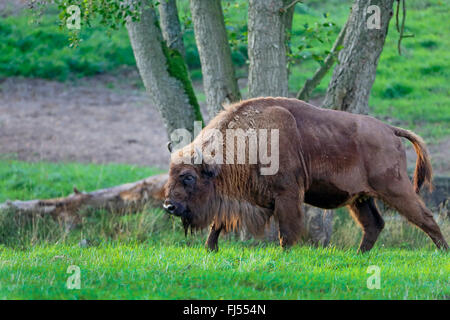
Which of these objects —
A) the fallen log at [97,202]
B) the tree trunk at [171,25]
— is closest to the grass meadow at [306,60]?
the tree trunk at [171,25]

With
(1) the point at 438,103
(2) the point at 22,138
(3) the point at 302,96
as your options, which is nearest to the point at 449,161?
(1) the point at 438,103

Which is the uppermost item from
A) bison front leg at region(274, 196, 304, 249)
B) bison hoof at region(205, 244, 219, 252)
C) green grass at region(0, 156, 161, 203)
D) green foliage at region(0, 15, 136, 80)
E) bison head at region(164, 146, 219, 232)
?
green foliage at region(0, 15, 136, 80)

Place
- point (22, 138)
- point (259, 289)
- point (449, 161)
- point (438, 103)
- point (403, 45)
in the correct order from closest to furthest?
point (259, 289) < point (449, 161) < point (22, 138) < point (438, 103) < point (403, 45)

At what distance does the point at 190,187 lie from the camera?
8.29 m

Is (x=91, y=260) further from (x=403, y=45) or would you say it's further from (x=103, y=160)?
(x=403, y=45)

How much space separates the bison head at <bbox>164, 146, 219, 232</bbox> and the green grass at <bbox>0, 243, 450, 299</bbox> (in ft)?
1.72

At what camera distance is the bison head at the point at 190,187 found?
8.21 metres

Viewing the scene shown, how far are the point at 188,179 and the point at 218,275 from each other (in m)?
2.12

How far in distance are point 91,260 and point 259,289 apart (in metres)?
2.07

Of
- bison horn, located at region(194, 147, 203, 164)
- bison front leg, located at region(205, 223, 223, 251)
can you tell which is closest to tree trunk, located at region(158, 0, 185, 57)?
bison horn, located at region(194, 147, 203, 164)

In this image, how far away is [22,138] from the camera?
18.1 m

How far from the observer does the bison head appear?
821 cm

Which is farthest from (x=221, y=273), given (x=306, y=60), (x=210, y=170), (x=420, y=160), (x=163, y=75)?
(x=306, y=60)

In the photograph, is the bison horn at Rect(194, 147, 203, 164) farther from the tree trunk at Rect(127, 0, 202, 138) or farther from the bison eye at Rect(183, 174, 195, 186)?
the tree trunk at Rect(127, 0, 202, 138)
